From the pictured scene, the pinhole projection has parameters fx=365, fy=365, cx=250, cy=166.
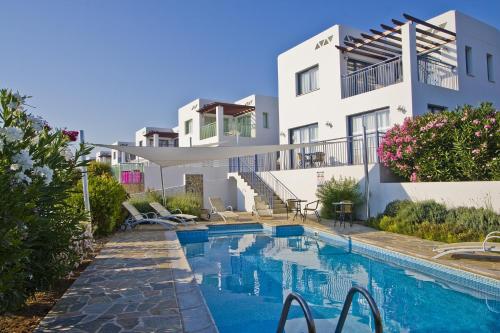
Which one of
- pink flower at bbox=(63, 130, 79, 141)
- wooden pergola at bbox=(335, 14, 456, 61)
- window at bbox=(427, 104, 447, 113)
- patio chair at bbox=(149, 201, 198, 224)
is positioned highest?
wooden pergola at bbox=(335, 14, 456, 61)

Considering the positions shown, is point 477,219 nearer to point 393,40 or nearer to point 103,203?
point 103,203

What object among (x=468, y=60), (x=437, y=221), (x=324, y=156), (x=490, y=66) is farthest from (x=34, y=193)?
(x=490, y=66)

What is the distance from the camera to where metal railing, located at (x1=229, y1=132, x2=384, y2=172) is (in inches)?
551

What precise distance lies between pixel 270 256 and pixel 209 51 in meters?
9.50

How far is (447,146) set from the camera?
35.5 ft

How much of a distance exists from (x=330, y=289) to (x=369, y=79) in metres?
11.5

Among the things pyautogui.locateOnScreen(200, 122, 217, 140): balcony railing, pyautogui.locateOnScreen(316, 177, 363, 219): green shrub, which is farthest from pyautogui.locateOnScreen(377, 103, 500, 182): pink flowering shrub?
pyautogui.locateOnScreen(200, 122, 217, 140): balcony railing

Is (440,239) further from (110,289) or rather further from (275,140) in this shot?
(275,140)

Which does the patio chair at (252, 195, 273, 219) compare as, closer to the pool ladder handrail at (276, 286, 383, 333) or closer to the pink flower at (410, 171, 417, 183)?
the pink flower at (410, 171, 417, 183)

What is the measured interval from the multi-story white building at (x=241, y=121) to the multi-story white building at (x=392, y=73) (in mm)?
6452

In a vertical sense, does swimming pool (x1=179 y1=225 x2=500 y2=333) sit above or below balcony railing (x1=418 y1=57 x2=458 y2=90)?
below

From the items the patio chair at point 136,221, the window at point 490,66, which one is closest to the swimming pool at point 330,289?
the patio chair at point 136,221

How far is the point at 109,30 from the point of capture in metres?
11.6

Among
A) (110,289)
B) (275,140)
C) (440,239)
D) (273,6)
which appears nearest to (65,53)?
(273,6)
